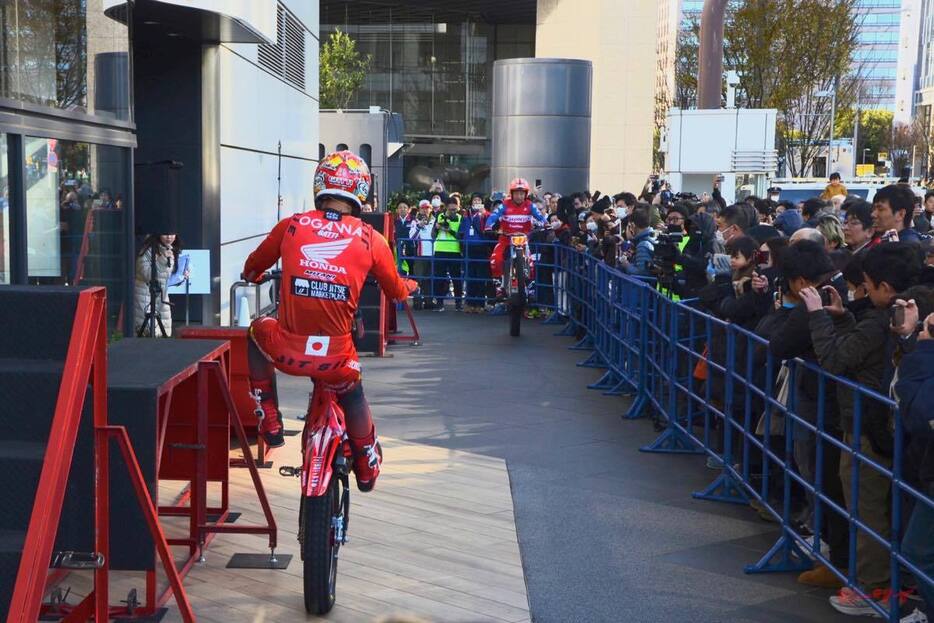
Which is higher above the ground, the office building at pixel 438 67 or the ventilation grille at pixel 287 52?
the office building at pixel 438 67

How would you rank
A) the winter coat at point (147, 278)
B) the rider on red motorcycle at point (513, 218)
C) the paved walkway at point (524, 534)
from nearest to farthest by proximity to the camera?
1. the paved walkway at point (524, 534)
2. the winter coat at point (147, 278)
3. the rider on red motorcycle at point (513, 218)

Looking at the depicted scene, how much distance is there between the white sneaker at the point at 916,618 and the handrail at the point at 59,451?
3514 millimetres

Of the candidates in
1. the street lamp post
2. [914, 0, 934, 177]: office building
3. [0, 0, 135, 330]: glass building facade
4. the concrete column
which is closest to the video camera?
[0, 0, 135, 330]: glass building facade

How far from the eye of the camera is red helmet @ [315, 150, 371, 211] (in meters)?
5.79

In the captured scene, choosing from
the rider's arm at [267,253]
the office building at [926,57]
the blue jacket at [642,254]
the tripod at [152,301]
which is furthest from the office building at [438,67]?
the office building at [926,57]

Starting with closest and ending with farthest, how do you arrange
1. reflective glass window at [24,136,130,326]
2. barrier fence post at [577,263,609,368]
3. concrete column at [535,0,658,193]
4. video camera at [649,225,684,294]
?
reflective glass window at [24,136,130,326] < video camera at [649,225,684,294] < barrier fence post at [577,263,609,368] < concrete column at [535,0,658,193]

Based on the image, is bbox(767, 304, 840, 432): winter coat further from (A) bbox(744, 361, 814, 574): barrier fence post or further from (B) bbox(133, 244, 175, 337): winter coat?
(B) bbox(133, 244, 175, 337): winter coat

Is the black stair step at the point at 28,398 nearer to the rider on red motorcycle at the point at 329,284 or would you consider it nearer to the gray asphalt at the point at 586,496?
the rider on red motorcycle at the point at 329,284

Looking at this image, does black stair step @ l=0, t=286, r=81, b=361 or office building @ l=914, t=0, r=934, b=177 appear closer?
black stair step @ l=0, t=286, r=81, b=361

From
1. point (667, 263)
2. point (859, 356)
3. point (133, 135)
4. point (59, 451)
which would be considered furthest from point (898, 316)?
point (133, 135)

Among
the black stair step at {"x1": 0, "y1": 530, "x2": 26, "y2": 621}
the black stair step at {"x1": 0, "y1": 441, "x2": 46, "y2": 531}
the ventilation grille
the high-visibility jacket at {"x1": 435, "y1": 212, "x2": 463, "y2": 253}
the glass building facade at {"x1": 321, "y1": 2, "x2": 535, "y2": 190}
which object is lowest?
the black stair step at {"x1": 0, "y1": 530, "x2": 26, "y2": 621}

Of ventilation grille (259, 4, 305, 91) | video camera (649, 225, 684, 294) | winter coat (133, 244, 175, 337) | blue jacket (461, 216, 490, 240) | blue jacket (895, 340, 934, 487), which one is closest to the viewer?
blue jacket (895, 340, 934, 487)

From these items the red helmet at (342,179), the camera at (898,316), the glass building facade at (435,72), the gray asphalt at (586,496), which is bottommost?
the gray asphalt at (586,496)

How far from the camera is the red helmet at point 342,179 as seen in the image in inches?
228
